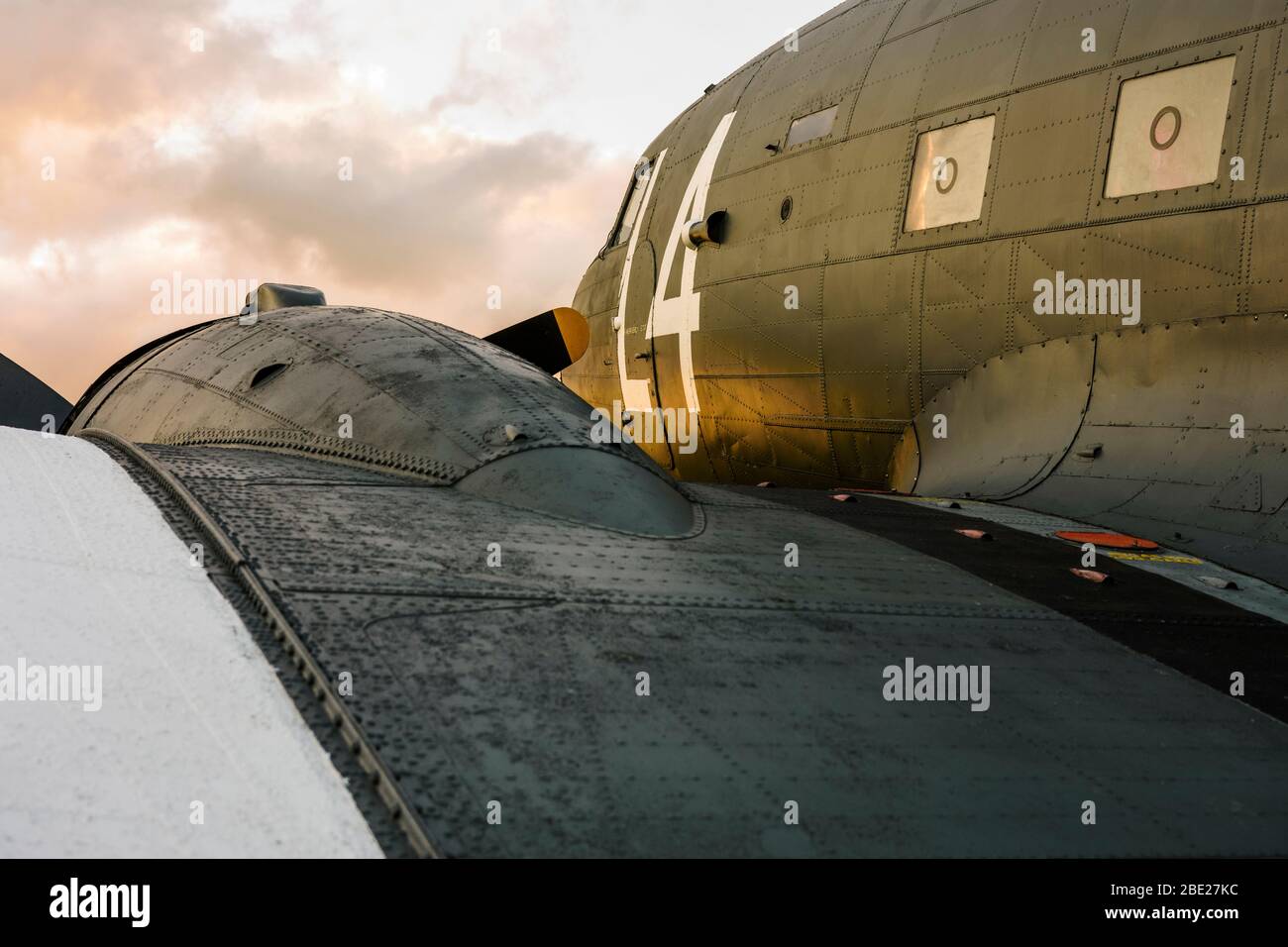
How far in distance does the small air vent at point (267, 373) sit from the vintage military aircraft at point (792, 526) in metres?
0.15

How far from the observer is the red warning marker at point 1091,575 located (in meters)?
5.54

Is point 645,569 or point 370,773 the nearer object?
point 370,773

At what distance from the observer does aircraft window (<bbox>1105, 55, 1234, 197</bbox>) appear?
277 inches

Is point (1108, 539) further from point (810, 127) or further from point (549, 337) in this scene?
point (810, 127)

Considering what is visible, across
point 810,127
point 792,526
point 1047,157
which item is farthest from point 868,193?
point 792,526

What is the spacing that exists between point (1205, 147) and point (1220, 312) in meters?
1.12

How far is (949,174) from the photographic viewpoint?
8773 mm

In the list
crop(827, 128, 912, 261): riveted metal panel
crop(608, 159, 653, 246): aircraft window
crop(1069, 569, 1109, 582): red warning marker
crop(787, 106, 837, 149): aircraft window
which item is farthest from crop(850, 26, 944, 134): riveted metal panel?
crop(1069, 569, 1109, 582): red warning marker

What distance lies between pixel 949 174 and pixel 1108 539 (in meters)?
3.64

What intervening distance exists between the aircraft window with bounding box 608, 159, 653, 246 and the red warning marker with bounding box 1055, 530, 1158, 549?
29.0 ft

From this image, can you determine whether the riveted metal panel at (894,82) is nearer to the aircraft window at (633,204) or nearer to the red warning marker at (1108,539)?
the red warning marker at (1108,539)
